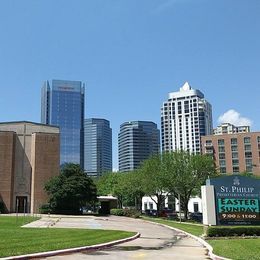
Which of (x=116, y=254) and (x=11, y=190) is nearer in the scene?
(x=116, y=254)

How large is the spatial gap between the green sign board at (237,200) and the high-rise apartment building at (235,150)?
420 feet

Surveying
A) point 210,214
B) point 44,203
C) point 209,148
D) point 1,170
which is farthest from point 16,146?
point 209,148

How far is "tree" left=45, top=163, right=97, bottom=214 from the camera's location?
236ft

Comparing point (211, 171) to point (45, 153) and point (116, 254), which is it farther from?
point (116, 254)

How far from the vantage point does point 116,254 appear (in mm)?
18297

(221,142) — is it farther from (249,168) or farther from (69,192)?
(69,192)

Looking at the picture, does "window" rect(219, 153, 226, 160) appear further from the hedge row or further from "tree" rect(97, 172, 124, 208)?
the hedge row

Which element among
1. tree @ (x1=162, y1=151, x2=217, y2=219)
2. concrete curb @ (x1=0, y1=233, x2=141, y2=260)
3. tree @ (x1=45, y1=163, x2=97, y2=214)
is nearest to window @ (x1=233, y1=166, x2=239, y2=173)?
tree @ (x1=162, y1=151, x2=217, y2=219)

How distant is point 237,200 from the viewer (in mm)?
29625

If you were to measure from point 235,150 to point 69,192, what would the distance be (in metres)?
101

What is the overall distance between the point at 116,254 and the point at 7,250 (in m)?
4.37

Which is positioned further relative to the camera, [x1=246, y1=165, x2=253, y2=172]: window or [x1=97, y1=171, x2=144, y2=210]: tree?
[x1=246, y1=165, x2=253, y2=172]: window

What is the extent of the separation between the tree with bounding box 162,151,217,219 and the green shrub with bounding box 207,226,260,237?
3914cm

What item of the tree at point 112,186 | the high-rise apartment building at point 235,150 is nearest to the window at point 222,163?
the high-rise apartment building at point 235,150
